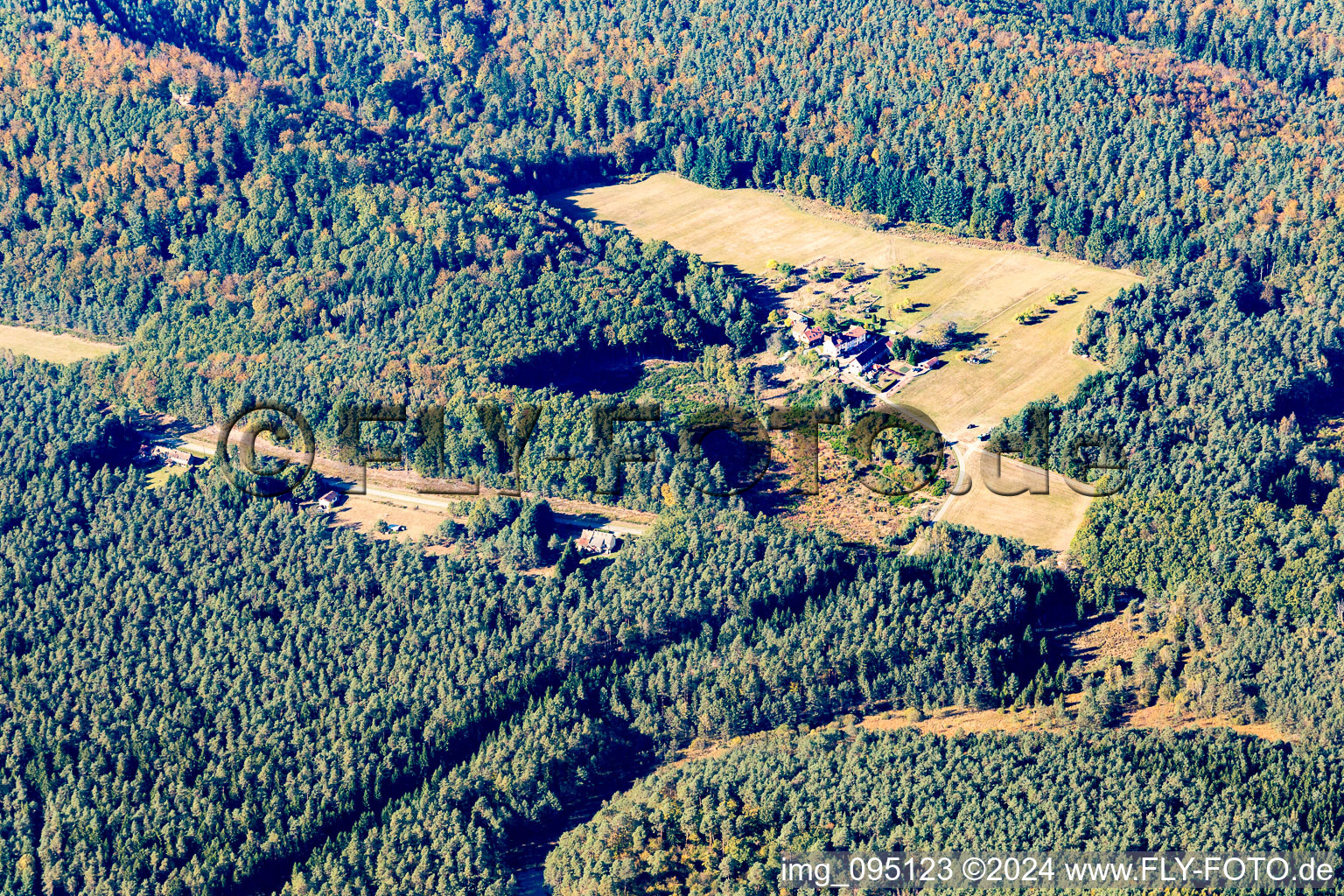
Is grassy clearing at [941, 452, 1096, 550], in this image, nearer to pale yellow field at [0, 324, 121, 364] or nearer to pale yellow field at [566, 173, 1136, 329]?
pale yellow field at [566, 173, 1136, 329]

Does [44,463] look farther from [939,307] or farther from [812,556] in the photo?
[939,307]

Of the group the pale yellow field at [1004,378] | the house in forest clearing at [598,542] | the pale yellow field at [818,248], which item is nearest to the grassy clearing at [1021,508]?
the pale yellow field at [1004,378]

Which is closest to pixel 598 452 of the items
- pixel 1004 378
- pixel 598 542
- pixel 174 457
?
pixel 598 542

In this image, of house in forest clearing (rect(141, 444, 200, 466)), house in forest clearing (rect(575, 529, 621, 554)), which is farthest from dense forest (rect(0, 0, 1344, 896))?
house in forest clearing (rect(575, 529, 621, 554))

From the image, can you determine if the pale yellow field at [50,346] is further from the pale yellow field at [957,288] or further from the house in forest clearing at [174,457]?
the pale yellow field at [957,288]

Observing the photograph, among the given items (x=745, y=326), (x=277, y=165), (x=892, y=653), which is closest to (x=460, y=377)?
(x=745, y=326)
